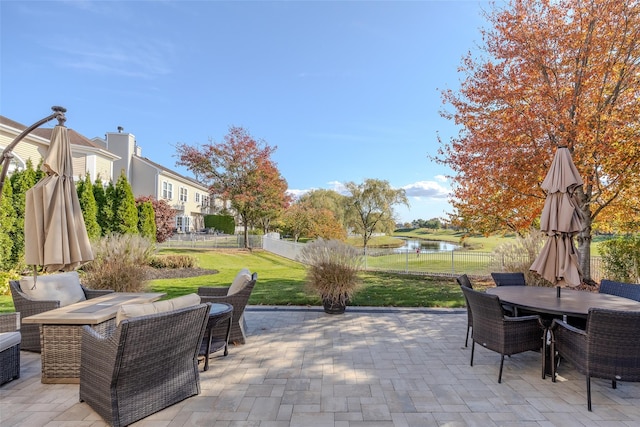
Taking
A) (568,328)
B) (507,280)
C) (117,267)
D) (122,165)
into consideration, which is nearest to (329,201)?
(122,165)

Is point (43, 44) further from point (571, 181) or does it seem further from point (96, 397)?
point (571, 181)

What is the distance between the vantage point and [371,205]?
26234mm

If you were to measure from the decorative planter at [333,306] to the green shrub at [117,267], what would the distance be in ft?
12.2

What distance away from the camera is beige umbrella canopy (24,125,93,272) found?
3.06m

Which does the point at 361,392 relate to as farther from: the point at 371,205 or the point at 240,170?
the point at 371,205

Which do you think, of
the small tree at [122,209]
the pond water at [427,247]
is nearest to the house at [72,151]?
the small tree at [122,209]

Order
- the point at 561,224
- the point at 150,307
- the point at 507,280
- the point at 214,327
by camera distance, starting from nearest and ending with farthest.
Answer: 1. the point at 150,307
2. the point at 214,327
3. the point at 561,224
4. the point at 507,280

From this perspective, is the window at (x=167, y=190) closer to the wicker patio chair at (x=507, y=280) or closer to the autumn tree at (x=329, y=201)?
the autumn tree at (x=329, y=201)

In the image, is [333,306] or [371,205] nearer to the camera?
[333,306]

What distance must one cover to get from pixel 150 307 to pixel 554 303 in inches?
167

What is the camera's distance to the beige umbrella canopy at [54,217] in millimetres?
3064

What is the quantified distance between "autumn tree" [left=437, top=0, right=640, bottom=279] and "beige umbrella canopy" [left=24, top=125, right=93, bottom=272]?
8.54m

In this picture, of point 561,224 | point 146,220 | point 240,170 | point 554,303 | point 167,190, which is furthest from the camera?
point 167,190

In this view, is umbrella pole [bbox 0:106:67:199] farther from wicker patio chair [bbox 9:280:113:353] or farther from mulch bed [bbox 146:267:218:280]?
mulch bed [bbox 146:267:218:280]
